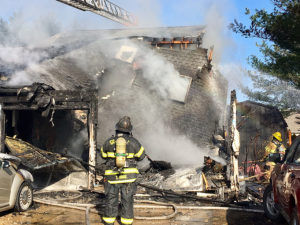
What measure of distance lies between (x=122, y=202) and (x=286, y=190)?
2.79 meters

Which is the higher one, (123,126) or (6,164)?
(123,126)

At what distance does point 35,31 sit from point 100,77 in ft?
25.0

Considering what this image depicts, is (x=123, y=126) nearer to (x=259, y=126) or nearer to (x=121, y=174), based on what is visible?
(x=121, y=174)

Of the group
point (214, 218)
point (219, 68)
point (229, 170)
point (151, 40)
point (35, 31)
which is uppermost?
point (35, 31)

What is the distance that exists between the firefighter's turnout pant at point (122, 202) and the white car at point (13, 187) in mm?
1938

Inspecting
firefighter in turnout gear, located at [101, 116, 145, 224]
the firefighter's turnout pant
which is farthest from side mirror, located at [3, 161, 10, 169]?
the firefighter's turnout pant

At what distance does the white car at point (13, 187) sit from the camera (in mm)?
6613

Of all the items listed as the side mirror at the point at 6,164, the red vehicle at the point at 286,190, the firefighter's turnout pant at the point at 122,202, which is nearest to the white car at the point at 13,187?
the side mirror at the point at 6,164

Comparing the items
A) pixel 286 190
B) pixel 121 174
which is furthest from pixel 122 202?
pixel 286 190

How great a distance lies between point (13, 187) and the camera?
22.6 ft

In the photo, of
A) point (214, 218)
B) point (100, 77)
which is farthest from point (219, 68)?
point (214, 218)

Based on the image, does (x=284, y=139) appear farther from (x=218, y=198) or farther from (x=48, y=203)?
(x=48, y=203)

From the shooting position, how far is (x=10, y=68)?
11.4m

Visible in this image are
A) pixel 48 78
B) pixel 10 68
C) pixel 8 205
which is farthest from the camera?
pixel 48 78
